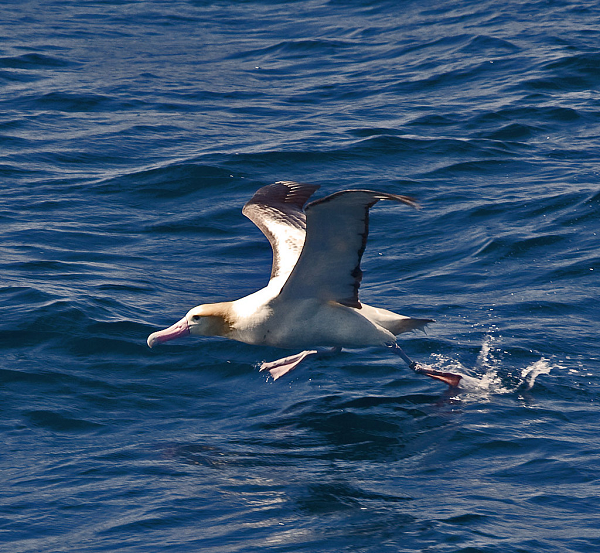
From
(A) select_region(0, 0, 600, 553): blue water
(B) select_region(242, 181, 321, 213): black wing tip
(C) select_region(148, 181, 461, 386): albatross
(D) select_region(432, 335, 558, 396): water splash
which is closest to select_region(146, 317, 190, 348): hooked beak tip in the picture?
(C) select_region(148, 181, 461, 386): albatross

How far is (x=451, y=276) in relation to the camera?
1195cm

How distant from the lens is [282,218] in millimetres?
10461

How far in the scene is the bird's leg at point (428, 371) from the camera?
9500mm

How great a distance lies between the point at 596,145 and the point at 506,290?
488 centimetres

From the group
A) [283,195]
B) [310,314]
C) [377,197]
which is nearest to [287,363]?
[310,314]

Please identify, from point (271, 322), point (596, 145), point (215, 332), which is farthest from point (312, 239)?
point (596, 145)

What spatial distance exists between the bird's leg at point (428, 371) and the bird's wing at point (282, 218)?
53.3 inches

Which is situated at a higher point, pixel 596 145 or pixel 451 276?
pixel 596 145

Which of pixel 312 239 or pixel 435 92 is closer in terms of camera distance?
pixel 312 239

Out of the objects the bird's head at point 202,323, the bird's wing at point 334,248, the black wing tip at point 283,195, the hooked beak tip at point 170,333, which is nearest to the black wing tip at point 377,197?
the bird's wing at point 334,248

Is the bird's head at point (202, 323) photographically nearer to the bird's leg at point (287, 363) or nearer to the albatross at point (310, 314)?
the albatross at point (310, 314)

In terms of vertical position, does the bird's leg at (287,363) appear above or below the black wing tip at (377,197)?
below

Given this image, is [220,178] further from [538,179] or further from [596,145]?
[596,145]

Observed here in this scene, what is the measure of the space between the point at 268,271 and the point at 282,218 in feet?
6.33
